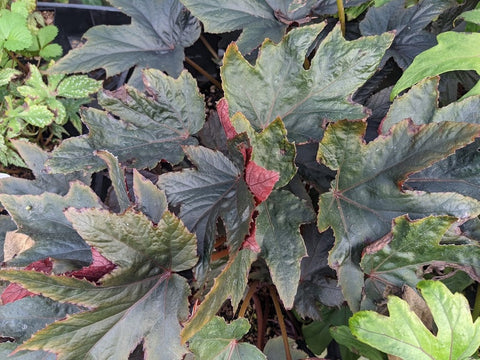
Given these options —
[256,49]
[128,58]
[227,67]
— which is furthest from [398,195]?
[128,58]

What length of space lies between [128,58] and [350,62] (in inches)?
18.3

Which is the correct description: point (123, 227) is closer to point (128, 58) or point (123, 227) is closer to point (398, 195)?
point (398, 195)

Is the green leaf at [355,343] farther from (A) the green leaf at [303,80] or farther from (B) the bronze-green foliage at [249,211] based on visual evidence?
(A) the green leaf at [303,80]

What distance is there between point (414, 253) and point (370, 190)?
0.35 feet

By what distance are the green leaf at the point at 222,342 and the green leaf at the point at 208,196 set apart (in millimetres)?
120

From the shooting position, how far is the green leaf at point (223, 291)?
19.8 inches

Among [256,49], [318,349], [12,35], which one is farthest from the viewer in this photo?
[12,35]

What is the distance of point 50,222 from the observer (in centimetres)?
68

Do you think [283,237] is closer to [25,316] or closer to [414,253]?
[414,253]

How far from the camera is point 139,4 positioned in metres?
0.92

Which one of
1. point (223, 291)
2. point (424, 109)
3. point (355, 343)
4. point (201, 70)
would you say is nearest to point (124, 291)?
point (223, 291)

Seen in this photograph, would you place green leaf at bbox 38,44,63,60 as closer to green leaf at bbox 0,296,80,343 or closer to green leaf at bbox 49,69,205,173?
green leaf at bbox 49,69,205,173

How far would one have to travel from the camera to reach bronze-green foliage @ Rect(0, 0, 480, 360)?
55 cm

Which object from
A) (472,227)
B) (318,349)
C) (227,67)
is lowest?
(318,349)
